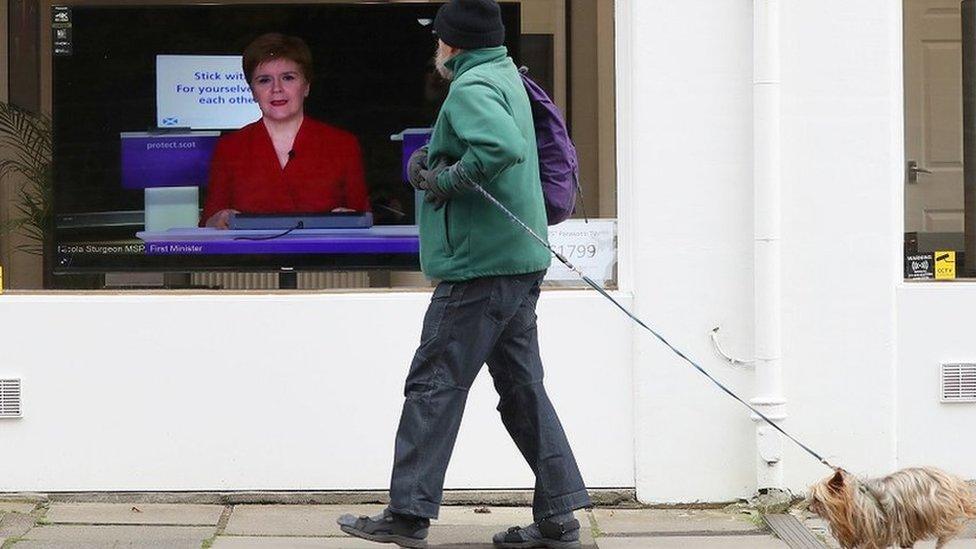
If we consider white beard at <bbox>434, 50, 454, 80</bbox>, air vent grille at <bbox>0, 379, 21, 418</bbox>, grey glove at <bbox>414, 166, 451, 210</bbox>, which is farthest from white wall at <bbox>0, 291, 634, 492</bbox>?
white beard at <bbox>434, 50, 454, 80</bbox>

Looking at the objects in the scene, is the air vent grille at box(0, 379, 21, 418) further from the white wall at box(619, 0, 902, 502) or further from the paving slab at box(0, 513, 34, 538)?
the white wall at box(619, 0, 902, 502)

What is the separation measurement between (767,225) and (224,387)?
232 centimetres

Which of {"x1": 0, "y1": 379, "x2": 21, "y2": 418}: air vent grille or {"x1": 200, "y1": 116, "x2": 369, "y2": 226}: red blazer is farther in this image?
{"x1": 200, "y1": 116, "x2": 369, "y2": 226}: red blazer

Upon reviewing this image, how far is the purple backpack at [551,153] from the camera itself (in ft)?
20.1

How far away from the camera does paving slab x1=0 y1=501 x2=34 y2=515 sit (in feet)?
21.9

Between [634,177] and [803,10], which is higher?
[803,10]

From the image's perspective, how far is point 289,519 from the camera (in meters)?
6.67

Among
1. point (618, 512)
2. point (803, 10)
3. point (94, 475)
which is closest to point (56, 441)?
point (94, 475)

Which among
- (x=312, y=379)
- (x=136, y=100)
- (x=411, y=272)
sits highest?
(x=136, y=100)

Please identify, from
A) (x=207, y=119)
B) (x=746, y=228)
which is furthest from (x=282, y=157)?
(x=746, y=228)

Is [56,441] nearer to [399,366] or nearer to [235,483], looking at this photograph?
[235,483]

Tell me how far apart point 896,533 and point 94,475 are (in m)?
3.43

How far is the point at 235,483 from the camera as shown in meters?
6.88

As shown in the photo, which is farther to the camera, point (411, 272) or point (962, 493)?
point (411, 272)
